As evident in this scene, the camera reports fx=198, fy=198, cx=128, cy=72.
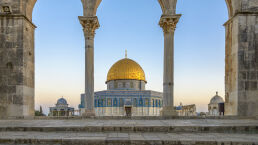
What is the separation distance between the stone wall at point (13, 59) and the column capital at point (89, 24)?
8.44 feet

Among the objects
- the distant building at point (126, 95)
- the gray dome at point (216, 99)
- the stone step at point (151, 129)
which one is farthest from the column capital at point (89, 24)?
the gray dome at point (216, 99)

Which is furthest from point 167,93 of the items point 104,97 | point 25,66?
point 104,97

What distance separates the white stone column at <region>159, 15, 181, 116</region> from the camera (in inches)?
363

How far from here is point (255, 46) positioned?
866 centimetres

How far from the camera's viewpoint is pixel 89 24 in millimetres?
9539

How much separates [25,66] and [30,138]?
551 cm

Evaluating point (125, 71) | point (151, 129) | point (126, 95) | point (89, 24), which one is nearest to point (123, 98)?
point (126, 95)

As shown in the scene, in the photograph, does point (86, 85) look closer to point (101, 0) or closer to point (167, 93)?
point (167, 93)

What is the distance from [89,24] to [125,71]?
32.7 m

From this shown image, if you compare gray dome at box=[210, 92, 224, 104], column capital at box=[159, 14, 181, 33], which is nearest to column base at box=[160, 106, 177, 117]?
column capital at box=[159, 14, 181, 33]

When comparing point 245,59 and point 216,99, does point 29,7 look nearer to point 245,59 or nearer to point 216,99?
point 245,59

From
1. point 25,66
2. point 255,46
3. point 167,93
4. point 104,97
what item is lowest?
point 104,97

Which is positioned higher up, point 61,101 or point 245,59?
point 245,59

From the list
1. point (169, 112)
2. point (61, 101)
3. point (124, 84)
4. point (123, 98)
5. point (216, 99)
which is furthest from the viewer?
point (61, 101)
